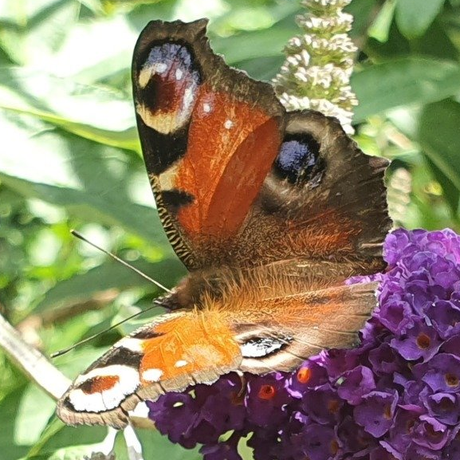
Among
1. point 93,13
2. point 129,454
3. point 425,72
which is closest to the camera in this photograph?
point 129,454

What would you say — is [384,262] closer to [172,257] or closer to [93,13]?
[172,257]

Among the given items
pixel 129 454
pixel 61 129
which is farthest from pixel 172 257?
pixel 129 454

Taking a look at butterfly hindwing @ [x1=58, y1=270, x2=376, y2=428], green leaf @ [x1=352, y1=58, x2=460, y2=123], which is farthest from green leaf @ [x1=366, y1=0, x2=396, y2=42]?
butterfly hindwing @ [x1=58, y1=270, x2=376, y2=428]

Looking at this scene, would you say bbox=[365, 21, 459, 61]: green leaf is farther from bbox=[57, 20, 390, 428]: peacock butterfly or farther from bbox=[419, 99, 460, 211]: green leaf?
bbox=[57, 20, 390, 428]: peacock butterfly

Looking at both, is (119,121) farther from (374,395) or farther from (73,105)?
(374,395)

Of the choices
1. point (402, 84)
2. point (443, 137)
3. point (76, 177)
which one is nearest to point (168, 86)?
point (76, 177)
